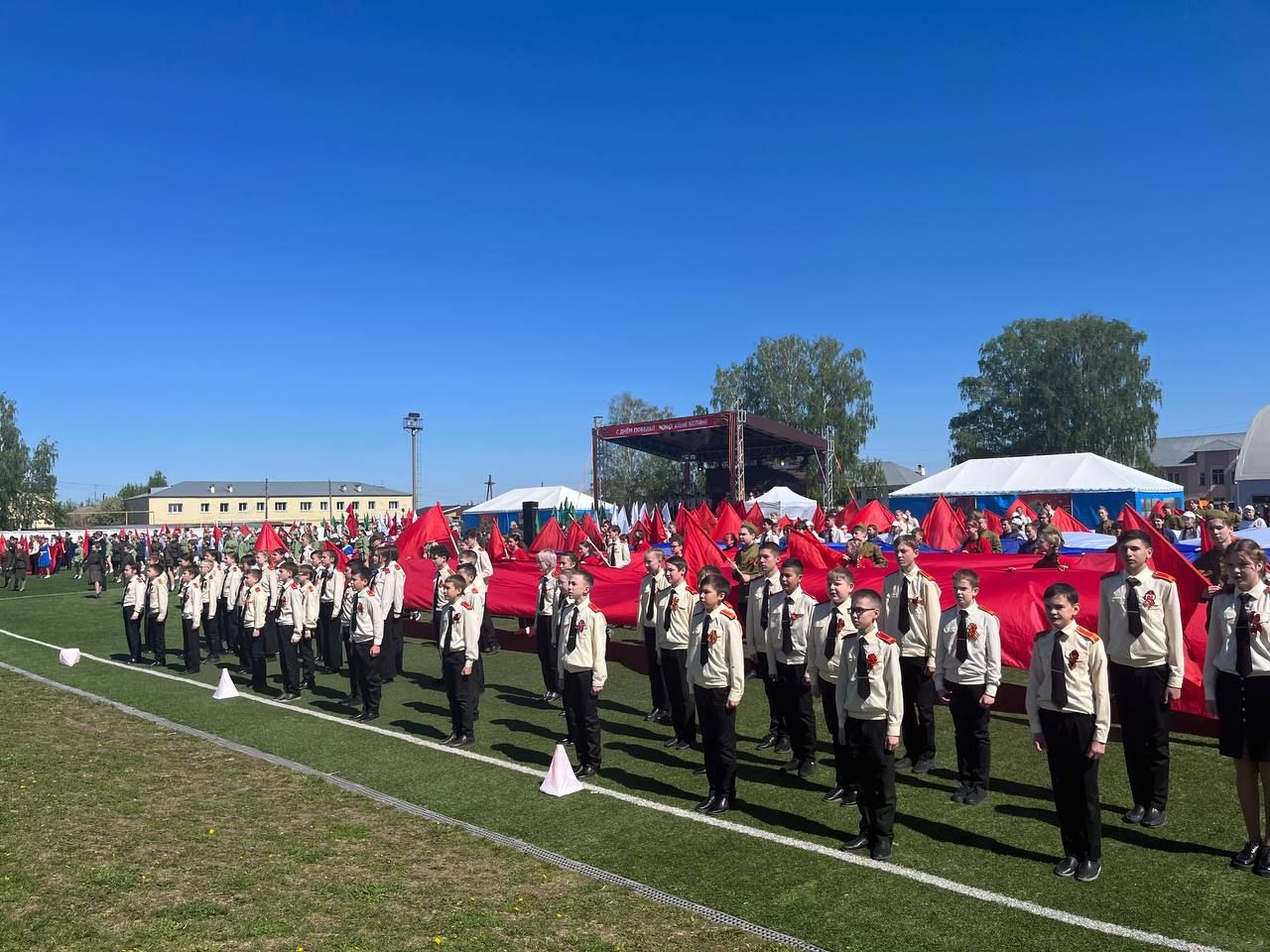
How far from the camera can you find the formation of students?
5.98 meters

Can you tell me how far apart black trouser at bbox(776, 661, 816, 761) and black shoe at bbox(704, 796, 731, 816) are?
1224 millimetres

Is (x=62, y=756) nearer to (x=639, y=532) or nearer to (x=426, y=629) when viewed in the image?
(x=426, y=629)

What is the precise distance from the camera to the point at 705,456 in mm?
58438

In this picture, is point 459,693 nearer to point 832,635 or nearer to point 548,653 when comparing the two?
point 548,653

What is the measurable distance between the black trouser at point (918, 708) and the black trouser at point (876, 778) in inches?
74.8

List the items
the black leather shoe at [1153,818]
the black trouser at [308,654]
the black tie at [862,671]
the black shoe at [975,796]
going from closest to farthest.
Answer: the black tie at [862,671]
the black leather shoe at [1153,818]
the black shoe at [975,796]
the black trouser at [308,654]

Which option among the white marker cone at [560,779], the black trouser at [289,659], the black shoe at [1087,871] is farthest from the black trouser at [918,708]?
the black trouser at [289,659]

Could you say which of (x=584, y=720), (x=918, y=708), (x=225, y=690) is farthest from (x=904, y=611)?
(x=225, y=690)

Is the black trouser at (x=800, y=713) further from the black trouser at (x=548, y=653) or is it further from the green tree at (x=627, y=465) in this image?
the green tree at (x=627, y=465)

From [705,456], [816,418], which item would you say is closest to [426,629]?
[705,456]

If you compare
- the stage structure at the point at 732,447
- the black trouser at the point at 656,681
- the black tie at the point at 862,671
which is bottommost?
the black trouser at the point at 656,681

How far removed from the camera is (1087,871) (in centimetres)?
585

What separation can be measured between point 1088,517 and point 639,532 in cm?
2071

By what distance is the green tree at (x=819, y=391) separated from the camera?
71.1m
